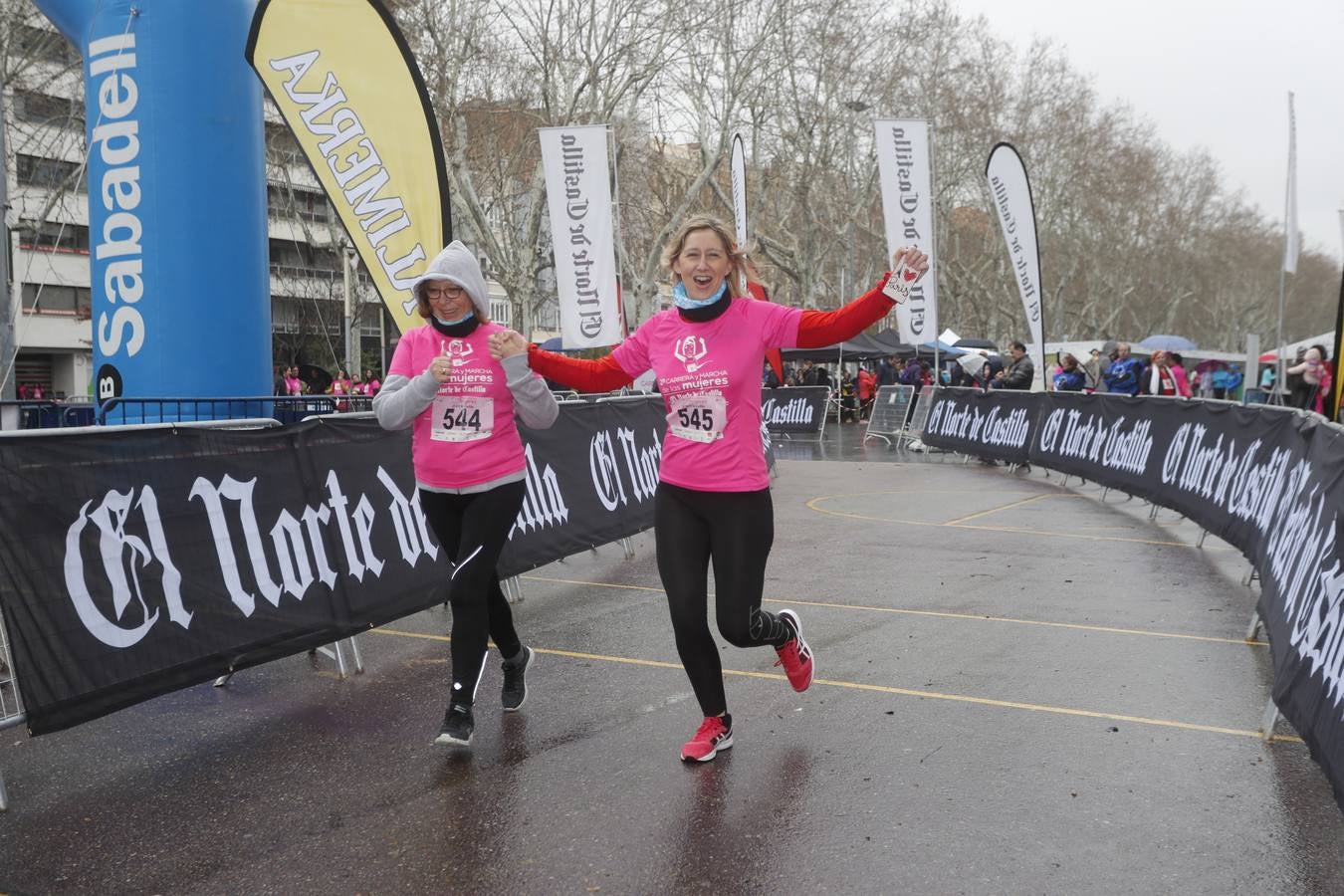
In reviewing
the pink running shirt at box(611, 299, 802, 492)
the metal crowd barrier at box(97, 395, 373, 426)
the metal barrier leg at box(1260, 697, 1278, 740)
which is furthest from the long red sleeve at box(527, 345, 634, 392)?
the metal crowd barrier at box(97, 395, 373, 426)

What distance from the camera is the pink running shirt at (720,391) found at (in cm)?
440

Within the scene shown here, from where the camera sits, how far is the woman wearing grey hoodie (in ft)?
15.4

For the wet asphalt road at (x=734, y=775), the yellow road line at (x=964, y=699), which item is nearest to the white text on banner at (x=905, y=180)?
the wet asphalt road at (x=734, y=775)

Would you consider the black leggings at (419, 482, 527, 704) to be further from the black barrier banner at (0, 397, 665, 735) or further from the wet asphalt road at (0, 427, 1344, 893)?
the black barrier banner at (0, 397, 665, 735)

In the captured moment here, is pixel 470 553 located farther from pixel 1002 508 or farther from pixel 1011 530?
pixel 1002 508

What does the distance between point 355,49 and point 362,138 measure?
69 centimetres

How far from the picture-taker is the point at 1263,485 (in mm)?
8148

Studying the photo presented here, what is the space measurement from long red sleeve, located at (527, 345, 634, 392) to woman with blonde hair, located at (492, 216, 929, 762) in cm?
13

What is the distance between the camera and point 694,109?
38.2 m

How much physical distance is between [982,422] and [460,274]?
54.1 ft

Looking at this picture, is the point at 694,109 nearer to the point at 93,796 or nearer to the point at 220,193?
the point at 220,193

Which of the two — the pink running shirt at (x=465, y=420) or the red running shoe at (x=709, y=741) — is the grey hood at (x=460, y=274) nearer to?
the pink running shirt at (x=465, y=420)

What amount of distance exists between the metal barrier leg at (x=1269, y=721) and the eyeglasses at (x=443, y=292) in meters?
3.75

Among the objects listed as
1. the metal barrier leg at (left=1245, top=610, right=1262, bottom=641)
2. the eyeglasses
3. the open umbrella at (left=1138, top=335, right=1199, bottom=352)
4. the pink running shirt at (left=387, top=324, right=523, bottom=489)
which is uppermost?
the open umbrella at (left=1138, top=335, right=1199, bottom=352)
